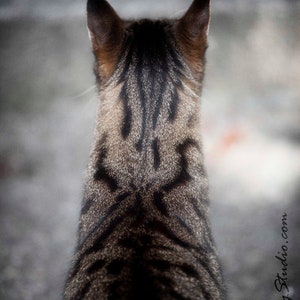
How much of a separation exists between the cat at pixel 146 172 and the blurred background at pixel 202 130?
462 millimetres

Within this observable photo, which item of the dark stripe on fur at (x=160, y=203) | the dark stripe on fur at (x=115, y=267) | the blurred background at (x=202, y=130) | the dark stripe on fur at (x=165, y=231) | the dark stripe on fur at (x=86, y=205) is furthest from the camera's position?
the blurred background at (x=202, y=130)

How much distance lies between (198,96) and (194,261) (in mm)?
1182

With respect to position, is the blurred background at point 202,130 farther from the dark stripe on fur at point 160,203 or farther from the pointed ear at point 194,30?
the dark stripe on fur at point 160,203

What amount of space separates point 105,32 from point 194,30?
0.57 m

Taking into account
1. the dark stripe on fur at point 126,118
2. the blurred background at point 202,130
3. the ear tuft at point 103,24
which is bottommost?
the dark stripe on fur at point 126,118

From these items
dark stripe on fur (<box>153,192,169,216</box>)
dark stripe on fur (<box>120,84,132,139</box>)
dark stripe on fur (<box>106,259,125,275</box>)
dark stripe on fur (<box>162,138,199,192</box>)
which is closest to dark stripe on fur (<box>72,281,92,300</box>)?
dark stripe on fur (<box>106,259,125,275</box>)

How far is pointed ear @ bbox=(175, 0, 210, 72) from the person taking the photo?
2.86 meters

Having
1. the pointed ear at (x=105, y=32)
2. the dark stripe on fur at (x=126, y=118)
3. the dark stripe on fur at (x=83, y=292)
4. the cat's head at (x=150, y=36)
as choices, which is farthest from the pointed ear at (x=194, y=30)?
the dark stripe on fur at (x=83, y=292)

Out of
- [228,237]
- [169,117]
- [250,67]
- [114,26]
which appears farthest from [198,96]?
[250,67]

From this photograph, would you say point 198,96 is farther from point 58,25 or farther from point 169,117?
point 58,25

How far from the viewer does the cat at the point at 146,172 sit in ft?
7.04

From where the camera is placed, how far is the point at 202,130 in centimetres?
625

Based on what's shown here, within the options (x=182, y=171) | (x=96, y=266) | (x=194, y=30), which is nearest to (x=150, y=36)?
(x=194, y=30)

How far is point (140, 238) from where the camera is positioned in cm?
225
